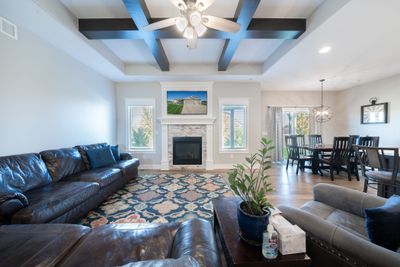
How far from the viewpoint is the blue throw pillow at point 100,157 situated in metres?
3.41

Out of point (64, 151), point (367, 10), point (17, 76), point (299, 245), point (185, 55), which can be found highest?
point (185, 55)

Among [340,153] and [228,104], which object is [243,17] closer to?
[228,104]

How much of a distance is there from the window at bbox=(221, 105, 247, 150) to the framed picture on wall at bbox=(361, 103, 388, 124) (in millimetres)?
3863

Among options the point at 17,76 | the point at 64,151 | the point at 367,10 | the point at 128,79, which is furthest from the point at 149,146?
the point at 367,10

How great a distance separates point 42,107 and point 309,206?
4.09 meters

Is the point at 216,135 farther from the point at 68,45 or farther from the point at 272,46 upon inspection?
the point at 68,45

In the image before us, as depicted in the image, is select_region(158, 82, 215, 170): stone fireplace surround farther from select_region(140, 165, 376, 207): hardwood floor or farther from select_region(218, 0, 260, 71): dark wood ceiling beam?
select_region(218, 0, 260, 71): dark wood ceiling beam

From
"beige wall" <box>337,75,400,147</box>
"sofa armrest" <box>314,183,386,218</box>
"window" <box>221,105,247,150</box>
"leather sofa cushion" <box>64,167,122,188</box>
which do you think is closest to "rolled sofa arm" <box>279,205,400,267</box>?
"sofa armrest" <box>314,183,386,218</box>

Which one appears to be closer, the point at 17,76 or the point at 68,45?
the point at 17,76

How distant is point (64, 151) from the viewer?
3.02 meters

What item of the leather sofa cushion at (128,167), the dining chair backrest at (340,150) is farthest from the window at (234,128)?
the leather sofa cushion at (128,167)

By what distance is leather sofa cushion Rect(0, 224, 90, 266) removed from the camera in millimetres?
1005

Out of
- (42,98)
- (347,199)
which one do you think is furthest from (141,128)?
(347,199)

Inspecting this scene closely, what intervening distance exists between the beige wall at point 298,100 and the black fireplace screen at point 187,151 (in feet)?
9.07
